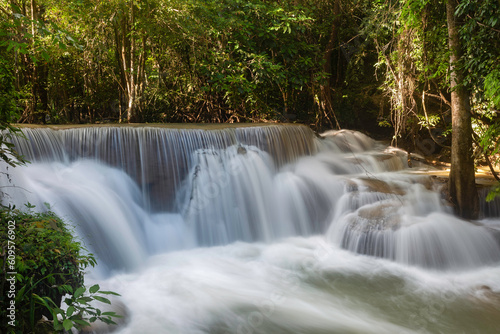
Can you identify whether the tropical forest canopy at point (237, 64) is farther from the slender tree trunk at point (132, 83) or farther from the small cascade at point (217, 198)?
the small cascade at point (217, 198)

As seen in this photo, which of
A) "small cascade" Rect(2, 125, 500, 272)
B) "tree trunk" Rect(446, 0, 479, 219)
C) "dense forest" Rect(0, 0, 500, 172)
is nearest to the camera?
"small cascade" Rect(2, 125, 500, 272)

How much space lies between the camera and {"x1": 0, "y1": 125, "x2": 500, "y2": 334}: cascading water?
4488 millimetres

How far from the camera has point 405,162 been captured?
9.66 metres

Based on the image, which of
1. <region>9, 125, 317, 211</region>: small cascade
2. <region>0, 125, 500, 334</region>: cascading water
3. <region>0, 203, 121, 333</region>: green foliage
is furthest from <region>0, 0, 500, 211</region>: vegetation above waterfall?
<region>0, 203, 121, 333</region>: green foliage

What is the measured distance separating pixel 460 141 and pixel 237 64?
549 centimetres

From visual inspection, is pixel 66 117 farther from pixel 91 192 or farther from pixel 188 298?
pixel 188 298

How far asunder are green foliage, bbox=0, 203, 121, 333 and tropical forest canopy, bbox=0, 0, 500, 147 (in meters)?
5.85

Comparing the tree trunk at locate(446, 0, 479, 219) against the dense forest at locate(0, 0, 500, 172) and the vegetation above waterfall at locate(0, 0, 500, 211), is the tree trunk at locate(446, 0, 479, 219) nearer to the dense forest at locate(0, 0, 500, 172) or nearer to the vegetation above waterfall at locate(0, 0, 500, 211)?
the vegetation above waterfall at locate(0, 0, 500, 211)

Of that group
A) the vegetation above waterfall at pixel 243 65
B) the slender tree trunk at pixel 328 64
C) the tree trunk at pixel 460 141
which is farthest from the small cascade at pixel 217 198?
the slender tree trunk at pixel 328 64

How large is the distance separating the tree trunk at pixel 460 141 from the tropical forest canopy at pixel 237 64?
14.6 inches

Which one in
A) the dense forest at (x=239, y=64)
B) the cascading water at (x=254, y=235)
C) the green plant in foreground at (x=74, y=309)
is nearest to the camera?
the green plant in foreground at (x=74, y=309)

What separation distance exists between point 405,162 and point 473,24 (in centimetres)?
431

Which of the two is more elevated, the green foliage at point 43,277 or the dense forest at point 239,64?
the dense forest at point 239,64

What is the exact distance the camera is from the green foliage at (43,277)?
2543 mm
